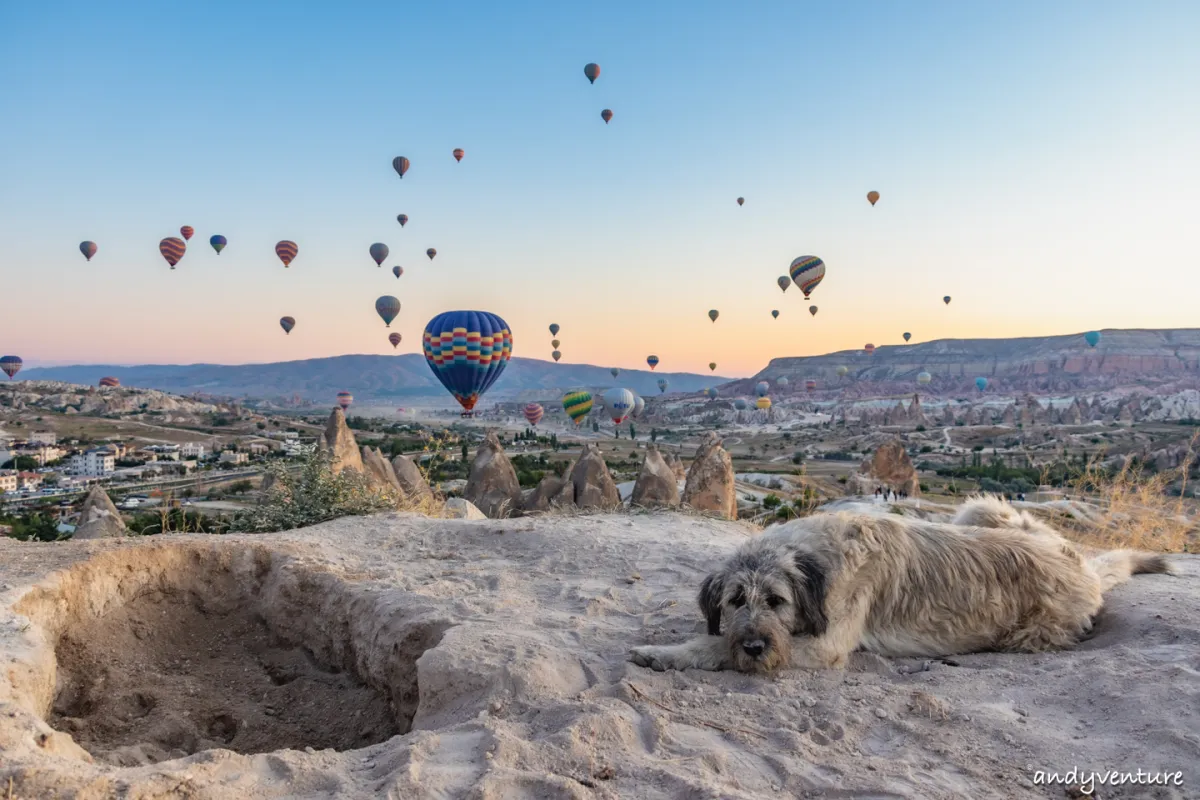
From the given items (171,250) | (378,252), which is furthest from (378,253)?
(171,250)

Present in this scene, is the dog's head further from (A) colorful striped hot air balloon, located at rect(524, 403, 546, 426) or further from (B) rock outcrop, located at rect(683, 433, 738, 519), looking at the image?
(A) colorful striped hot air balloon, located at rect(524, 403, 546, 426)

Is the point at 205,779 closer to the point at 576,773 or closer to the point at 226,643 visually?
the point at 576,773

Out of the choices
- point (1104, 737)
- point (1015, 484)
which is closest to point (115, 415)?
point (1015, 484)

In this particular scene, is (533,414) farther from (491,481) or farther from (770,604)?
(770,604)

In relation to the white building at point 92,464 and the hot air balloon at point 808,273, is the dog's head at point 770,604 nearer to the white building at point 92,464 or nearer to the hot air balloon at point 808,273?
the hot air balloon at point 808,273

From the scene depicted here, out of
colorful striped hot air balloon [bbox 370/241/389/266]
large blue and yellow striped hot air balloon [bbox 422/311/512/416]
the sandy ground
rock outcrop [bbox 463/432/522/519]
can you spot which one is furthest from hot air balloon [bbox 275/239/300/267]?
the sandy ground

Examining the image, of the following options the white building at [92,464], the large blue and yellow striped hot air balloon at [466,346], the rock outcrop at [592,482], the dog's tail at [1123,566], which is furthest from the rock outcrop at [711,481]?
the white building at [92,464]

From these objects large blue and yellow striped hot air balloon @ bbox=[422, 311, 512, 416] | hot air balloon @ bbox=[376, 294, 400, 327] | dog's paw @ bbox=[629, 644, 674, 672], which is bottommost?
dog's paw @ bbox=[629, 644, 674, 672]

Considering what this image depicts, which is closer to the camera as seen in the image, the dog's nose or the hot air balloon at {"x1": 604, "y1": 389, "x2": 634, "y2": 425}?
the dog's nose

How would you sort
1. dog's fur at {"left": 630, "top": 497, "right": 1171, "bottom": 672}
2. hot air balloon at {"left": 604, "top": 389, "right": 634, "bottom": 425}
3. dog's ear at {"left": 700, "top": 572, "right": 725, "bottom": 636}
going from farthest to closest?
1. hot air balloon at {"left": 604, "top": 389, "right": 634, "bottom": 425}
2. dog's ear at {"left": 700, "top": 572, "right": 725, "bottom": 636}
3. dog's fur at {"left": 630, "top": 497, "right": 1171, "bottom": 672}
